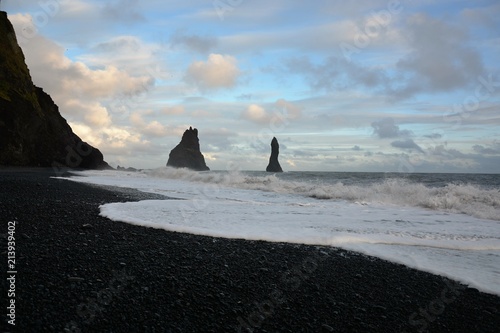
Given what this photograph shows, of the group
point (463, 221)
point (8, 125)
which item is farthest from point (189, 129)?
point (463, 221)

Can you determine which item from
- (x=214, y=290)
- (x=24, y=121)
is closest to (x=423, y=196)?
(x=214, y=290)

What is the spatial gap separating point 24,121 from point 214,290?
5105 centimetres

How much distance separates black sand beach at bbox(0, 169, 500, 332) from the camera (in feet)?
12.0

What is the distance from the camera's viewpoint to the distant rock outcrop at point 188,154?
453ft

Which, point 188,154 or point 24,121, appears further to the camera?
point 188,154

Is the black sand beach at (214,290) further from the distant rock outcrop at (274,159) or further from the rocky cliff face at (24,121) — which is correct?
the distant rock outcrop at (274,159)

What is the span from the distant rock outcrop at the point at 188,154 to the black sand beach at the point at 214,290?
436 feet

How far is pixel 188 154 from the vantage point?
13900 centimetres

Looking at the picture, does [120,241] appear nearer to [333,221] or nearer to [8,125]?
[333,221]

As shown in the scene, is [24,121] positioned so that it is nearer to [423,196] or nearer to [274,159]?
[423,196]

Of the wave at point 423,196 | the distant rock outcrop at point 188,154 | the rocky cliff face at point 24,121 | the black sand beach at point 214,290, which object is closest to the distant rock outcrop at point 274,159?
the distant rock outcrop at point 188,154

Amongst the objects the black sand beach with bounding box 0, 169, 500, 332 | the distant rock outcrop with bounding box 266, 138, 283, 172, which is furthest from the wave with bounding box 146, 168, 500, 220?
the distant rock outcrop with bounding box 266, 138, 283, 172

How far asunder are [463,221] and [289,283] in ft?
34.7

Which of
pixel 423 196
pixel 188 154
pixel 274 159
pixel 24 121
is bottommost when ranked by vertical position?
pixel 423 196
